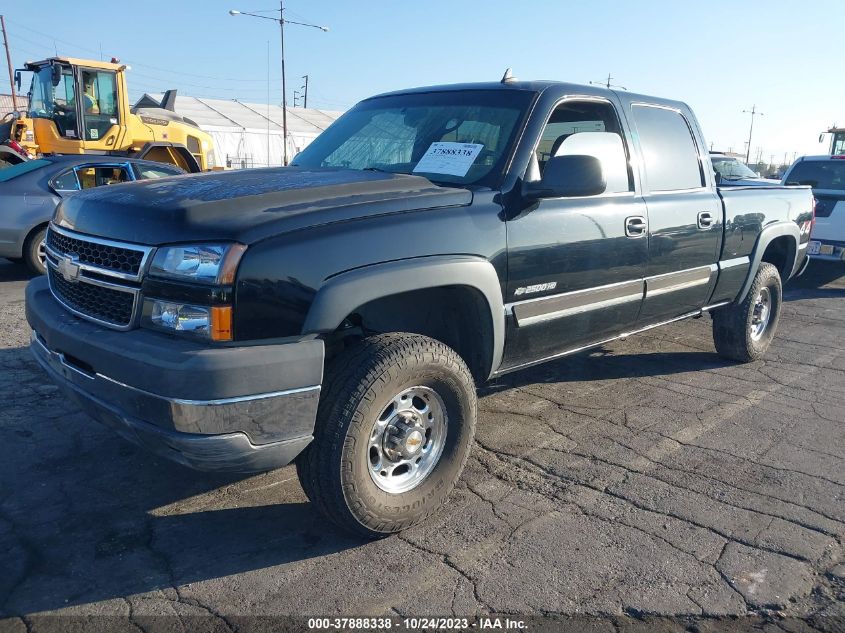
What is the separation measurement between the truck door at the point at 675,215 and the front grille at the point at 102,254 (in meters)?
2.92

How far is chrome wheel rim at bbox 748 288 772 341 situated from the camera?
5.89m

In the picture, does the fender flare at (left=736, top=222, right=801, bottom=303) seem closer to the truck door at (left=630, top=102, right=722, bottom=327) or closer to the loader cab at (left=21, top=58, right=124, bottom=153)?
the truck door at (left=630, top=102, right=722, bottom=327)

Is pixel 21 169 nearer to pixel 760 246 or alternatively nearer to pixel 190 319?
pixel 190 319

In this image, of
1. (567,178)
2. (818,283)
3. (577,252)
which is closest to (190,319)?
(567,178)

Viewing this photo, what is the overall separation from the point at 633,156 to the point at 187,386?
3094 mm

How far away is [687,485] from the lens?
141 inches

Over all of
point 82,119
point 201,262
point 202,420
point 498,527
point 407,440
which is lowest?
point 498,527

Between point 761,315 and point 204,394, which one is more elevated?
point 204,394

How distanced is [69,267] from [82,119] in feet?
43.3

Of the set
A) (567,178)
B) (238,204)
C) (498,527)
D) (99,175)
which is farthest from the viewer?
(99,175)

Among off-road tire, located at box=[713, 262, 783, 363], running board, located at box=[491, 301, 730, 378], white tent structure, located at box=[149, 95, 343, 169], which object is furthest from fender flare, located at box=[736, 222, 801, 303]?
white tent structure, located at box=[149, 95, 343, 169]

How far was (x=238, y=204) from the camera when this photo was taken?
8.88ft

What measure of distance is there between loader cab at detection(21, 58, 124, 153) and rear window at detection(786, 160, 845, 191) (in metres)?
13.2

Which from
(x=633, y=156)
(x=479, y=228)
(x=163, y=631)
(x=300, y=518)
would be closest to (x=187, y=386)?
(x=163, y=631)
